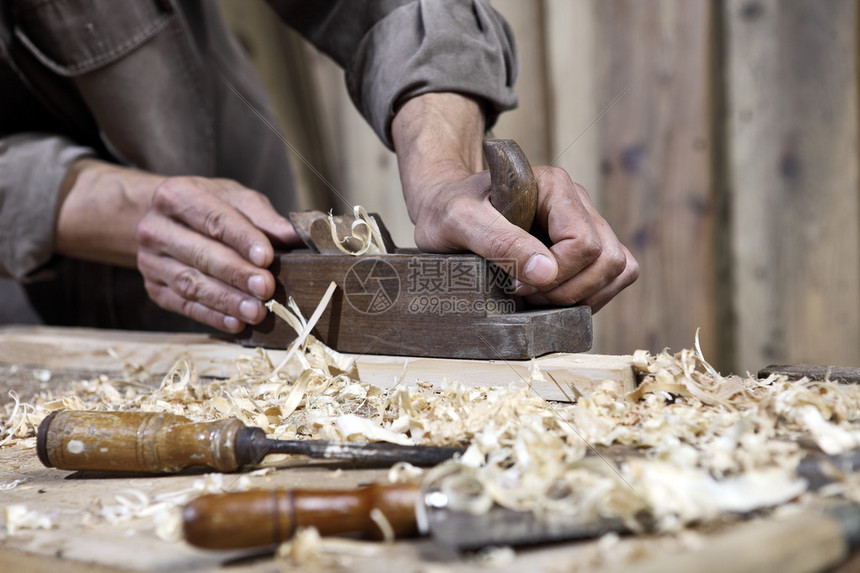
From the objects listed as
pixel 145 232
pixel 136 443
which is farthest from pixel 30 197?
pixel 136 443

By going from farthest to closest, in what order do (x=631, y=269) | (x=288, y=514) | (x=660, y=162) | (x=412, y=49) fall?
1. (x=660, y=162)
2. (x=412, y=49)
3. (x=631, y=269)
4. (x=288, y=514)

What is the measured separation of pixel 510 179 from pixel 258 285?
46 centimetres

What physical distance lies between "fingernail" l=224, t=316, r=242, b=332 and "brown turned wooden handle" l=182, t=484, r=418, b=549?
720 mm

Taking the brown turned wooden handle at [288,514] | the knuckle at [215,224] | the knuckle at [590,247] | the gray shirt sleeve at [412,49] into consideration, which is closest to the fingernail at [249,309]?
the knuckle at [215,224]

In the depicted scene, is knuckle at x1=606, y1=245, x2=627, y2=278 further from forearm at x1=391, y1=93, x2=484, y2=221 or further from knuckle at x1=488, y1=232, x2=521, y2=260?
forearm at x1=391, y1=93, x2=484, y2=221

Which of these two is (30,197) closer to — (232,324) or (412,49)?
(232,324)

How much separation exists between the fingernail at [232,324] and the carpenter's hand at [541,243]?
38cm

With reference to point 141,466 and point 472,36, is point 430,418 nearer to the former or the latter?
point 141,466

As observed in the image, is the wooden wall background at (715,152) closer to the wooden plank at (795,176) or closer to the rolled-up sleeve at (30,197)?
the wooden plank at (795,176)

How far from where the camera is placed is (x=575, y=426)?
27.7 inches

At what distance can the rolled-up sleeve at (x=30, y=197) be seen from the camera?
1346 mm

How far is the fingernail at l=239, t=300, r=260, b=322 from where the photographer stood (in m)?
1.18

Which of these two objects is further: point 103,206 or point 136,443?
point 103,206

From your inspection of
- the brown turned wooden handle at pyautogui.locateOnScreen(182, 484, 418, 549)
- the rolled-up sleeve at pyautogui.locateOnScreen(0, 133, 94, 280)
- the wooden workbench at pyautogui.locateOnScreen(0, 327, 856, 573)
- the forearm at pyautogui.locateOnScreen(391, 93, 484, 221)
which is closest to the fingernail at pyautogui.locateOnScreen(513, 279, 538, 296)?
the wooden workbench at pyautogui.locateOnScreen(0, 327, 856, 573)
